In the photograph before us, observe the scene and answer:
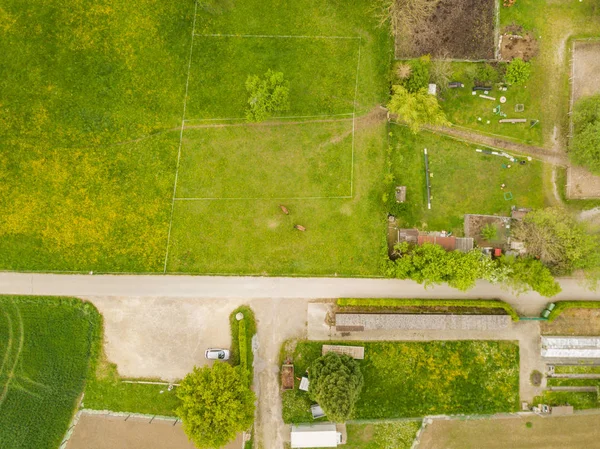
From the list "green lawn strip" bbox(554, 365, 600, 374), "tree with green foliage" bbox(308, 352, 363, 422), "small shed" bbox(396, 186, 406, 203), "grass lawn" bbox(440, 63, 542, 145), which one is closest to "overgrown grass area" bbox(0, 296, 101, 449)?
"tree with green foliage" bbox(308, 352, 363, 422)

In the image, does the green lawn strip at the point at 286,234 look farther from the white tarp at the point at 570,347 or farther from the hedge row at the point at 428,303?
the white tarp at the point at 570,347

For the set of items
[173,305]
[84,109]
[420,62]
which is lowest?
[173,305]

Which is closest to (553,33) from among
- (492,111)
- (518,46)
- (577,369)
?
(518,46)

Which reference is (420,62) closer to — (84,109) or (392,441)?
(84,109)

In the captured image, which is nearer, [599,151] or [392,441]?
[599,151]

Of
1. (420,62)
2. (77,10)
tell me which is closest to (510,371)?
(420,62)

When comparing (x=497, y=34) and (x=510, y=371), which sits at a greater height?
(x=497, y=34)
